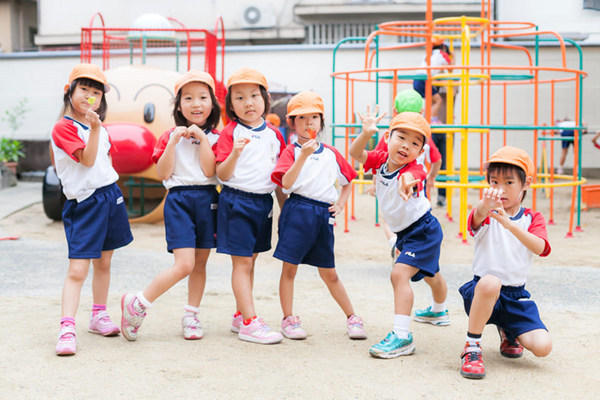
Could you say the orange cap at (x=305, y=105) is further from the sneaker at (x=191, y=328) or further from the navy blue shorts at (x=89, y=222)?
the sneaker at (x=191, y=328)

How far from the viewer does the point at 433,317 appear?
3992 mm

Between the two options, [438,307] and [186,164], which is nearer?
[186,164]

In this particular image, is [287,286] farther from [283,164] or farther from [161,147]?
[161,147]

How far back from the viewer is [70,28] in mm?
18094

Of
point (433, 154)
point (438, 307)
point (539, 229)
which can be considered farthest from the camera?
point (433, 154)

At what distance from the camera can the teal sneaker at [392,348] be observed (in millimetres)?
3352

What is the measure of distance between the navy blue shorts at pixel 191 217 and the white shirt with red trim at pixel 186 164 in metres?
0.04

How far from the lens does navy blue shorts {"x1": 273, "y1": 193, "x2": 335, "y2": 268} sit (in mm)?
3635

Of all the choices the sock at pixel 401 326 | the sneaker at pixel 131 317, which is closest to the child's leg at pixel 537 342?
the sock at pixel 401 326

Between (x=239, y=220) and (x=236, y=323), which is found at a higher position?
(x=239, y=220)

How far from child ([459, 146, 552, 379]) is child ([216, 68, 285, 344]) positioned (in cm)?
100

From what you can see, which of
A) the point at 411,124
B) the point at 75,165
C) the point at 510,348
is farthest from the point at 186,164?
the point at 510,348

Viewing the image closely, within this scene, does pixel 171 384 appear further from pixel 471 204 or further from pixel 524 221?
pixel 471 204

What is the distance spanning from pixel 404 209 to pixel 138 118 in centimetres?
476
